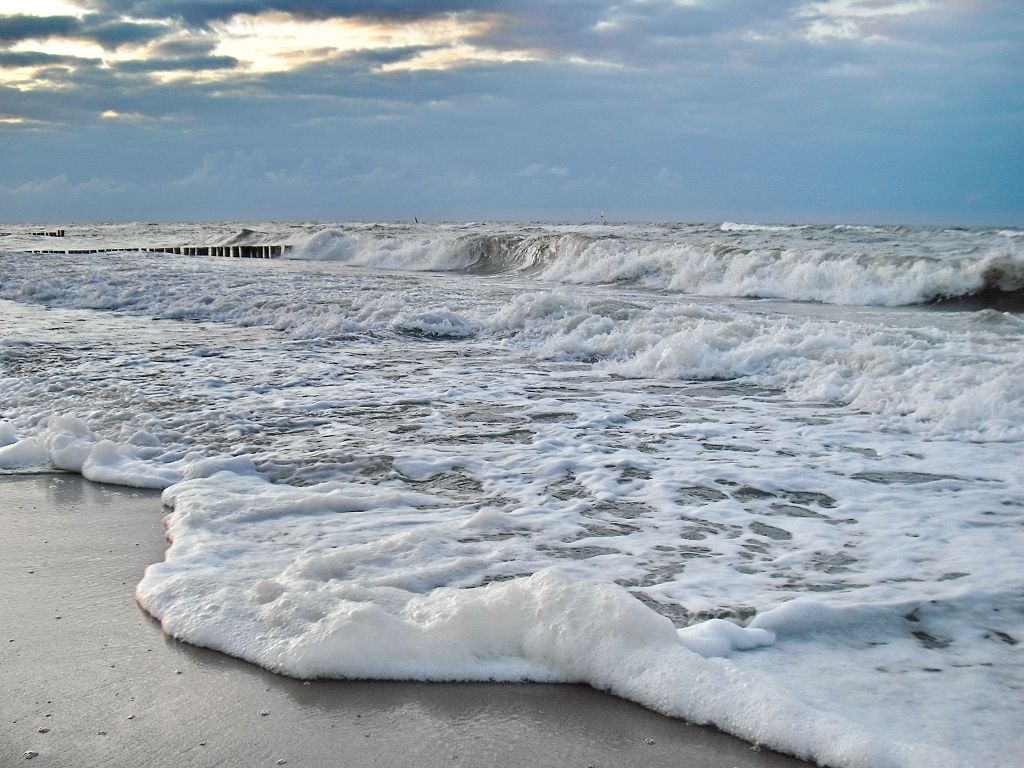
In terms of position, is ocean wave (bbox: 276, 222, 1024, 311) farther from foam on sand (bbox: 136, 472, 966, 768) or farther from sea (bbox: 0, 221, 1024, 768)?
foam on sand (bbox: 136, 472, 966, 768)

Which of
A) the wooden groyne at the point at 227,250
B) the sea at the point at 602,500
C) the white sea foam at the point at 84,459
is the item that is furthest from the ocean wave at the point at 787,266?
the white sea foam at the point at 84,459

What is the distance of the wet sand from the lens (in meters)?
2.21

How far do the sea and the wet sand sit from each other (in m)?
0.09

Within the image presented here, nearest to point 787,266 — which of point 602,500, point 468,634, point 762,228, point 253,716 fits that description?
point 602,500

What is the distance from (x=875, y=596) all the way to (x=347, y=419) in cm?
392

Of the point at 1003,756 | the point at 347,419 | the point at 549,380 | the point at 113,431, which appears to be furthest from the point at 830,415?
the point at 113,431

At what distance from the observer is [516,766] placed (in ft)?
7.16

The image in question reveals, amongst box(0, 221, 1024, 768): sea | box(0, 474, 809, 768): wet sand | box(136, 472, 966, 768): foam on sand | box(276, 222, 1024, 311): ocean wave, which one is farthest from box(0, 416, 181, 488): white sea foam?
box(276, 222, 1024, 311): ocean wave

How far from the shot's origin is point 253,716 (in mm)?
2402

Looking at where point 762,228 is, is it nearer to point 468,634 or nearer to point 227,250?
point 227,250

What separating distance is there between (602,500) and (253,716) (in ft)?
7.52

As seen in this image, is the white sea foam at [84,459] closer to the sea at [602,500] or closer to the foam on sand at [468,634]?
the sea at [602,500]

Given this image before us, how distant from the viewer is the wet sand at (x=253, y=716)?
221 cm

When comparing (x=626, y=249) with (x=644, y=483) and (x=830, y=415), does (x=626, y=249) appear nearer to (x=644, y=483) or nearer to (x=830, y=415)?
(x=830, y=415)
